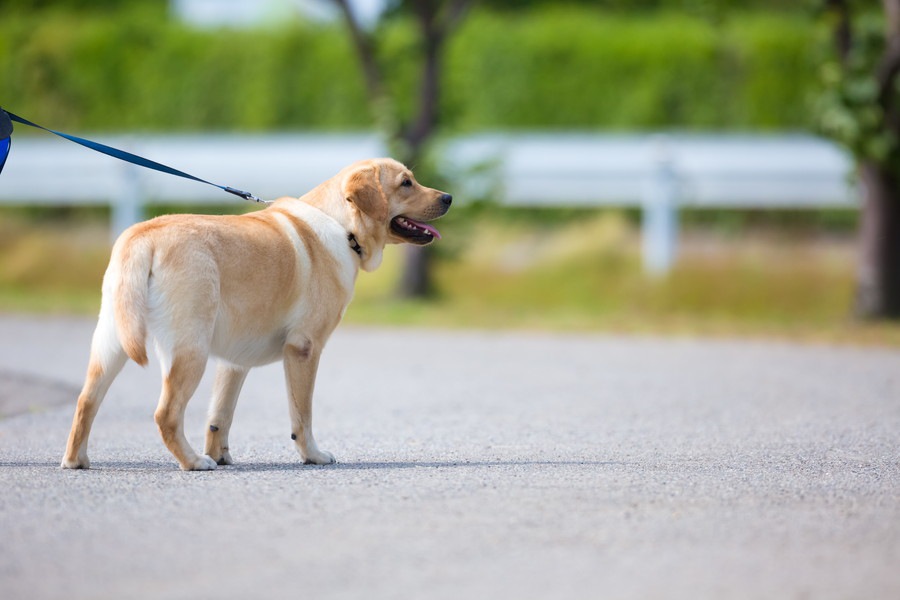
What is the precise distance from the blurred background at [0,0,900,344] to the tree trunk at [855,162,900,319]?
0.03 m

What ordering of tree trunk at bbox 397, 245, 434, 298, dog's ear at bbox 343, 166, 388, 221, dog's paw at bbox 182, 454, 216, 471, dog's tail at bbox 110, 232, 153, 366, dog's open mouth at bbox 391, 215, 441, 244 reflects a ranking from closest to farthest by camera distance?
1. dog's tail at bbox 110, 232, 153, 366
2. dog's paw at bbox 182, 454, 216, 471
3. dog's ear at bbox 343, 166, 388, 221
4. dog's open mouth at bbox 391, 215, 441, 244
5. tree trunk at bbox 397, 245, 434, 298

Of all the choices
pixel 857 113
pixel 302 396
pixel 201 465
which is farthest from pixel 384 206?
pixel 857 113

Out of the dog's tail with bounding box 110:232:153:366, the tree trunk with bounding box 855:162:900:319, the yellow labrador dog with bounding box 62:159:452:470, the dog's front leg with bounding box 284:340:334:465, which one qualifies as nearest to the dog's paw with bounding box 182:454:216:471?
the yellow labrador dog with bounding box 62:159:452:470

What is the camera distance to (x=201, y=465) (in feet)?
19.2

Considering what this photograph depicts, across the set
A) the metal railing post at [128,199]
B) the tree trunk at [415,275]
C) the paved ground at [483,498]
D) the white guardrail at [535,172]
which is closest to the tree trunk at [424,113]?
the tree trunk at [415,275]

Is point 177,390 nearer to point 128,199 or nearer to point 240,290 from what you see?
point 240,290

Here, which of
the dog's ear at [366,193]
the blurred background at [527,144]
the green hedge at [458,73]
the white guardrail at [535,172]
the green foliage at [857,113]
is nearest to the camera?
the dog's ear at [366,193]

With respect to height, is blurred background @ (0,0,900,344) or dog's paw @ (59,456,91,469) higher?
blurred background @ (0,0,900,344)

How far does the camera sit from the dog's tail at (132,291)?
18.2 feet

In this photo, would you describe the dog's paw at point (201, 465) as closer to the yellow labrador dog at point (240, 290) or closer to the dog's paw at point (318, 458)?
the yellow labrador dog at point (240, 290)

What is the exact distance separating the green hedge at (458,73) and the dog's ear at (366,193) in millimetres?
13691

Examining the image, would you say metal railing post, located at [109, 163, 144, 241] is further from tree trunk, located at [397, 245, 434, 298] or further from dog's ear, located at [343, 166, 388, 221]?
dog's ear, located at [343, 166, 388, 221]

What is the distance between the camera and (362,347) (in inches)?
493

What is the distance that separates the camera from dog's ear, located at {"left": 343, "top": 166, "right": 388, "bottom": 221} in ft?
21.0
